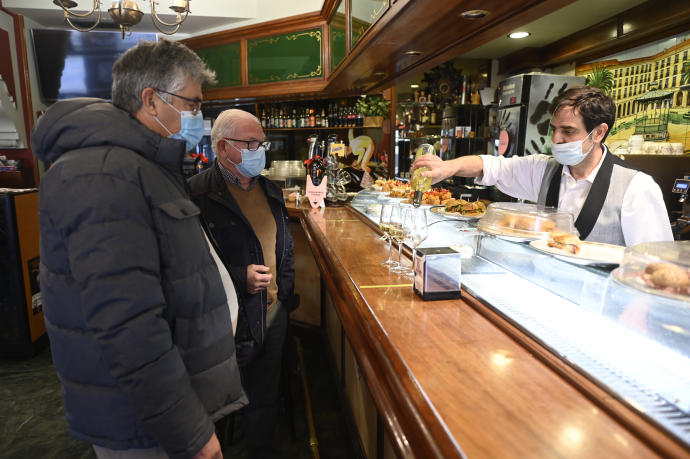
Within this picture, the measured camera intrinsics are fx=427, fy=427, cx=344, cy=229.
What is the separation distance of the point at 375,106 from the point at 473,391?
17.4 feet

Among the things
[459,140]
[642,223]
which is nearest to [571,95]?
[642,223]

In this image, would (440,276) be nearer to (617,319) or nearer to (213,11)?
(617,319)

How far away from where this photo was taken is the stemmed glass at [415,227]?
1.45m

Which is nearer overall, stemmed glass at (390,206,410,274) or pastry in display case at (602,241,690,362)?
pastry in display case at (602,241,690,362)

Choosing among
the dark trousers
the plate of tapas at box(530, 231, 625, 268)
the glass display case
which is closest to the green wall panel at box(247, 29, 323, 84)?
the dark trousers

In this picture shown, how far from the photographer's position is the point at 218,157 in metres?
2.14

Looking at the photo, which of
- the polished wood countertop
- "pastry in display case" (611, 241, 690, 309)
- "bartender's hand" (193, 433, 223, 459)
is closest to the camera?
the polished wood countertop

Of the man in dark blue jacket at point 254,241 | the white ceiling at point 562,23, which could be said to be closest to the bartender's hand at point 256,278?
the man in dark blue jacket at point 254,241

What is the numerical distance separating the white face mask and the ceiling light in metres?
0.70

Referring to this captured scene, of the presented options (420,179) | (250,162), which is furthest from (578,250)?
(250,162)

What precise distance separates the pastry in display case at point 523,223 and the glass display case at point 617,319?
0.13 metres

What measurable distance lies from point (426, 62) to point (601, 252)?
1.94 metres

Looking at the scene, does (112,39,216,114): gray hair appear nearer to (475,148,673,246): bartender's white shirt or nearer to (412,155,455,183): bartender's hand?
(412,155,455,183): bartender's hand

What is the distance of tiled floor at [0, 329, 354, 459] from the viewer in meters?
2.39
